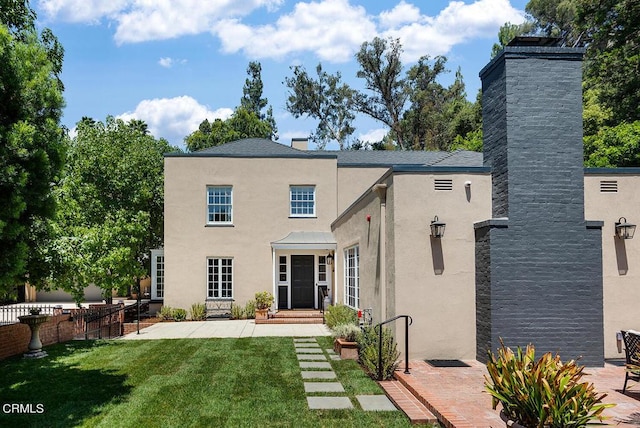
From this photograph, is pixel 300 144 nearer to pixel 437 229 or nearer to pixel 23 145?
pixel 437 229

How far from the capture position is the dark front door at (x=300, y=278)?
69.7 feet

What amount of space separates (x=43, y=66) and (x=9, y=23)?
5.65 m

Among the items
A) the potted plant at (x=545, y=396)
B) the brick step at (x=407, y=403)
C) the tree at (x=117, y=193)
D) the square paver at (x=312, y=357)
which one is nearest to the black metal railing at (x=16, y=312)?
the tree at (x=117, y=193)

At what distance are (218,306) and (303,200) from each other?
550cm

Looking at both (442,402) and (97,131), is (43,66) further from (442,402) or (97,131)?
(97,131)

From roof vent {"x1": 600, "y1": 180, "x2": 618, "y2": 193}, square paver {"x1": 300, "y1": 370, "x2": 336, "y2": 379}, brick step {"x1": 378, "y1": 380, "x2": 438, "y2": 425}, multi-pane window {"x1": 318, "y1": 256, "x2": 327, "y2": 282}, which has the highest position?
roof vent {"x1": 600, "y1": 180, "x2": 618, "y2": 193}

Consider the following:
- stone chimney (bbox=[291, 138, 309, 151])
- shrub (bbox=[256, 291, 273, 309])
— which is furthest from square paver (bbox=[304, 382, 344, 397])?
stone chimney (bbox=[291, 138, 309, 151])

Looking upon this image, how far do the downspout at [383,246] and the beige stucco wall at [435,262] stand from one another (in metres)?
0.59

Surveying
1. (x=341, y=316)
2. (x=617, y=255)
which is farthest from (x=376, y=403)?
(x=617, y=255)

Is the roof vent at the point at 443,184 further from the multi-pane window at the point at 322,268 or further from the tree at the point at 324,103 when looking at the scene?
the tree at the point at 324,103

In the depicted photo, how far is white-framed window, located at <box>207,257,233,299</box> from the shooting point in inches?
824

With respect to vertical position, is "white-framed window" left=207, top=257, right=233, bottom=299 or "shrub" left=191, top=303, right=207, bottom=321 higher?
"white-framed window" left=207, top=257, right=233, bottom=299

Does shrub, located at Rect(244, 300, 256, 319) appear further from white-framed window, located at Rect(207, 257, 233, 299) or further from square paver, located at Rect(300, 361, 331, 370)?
square paver, located at Rect(300, 361, 331, 370)

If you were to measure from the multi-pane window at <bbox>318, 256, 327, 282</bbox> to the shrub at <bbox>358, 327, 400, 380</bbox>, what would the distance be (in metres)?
10.5
